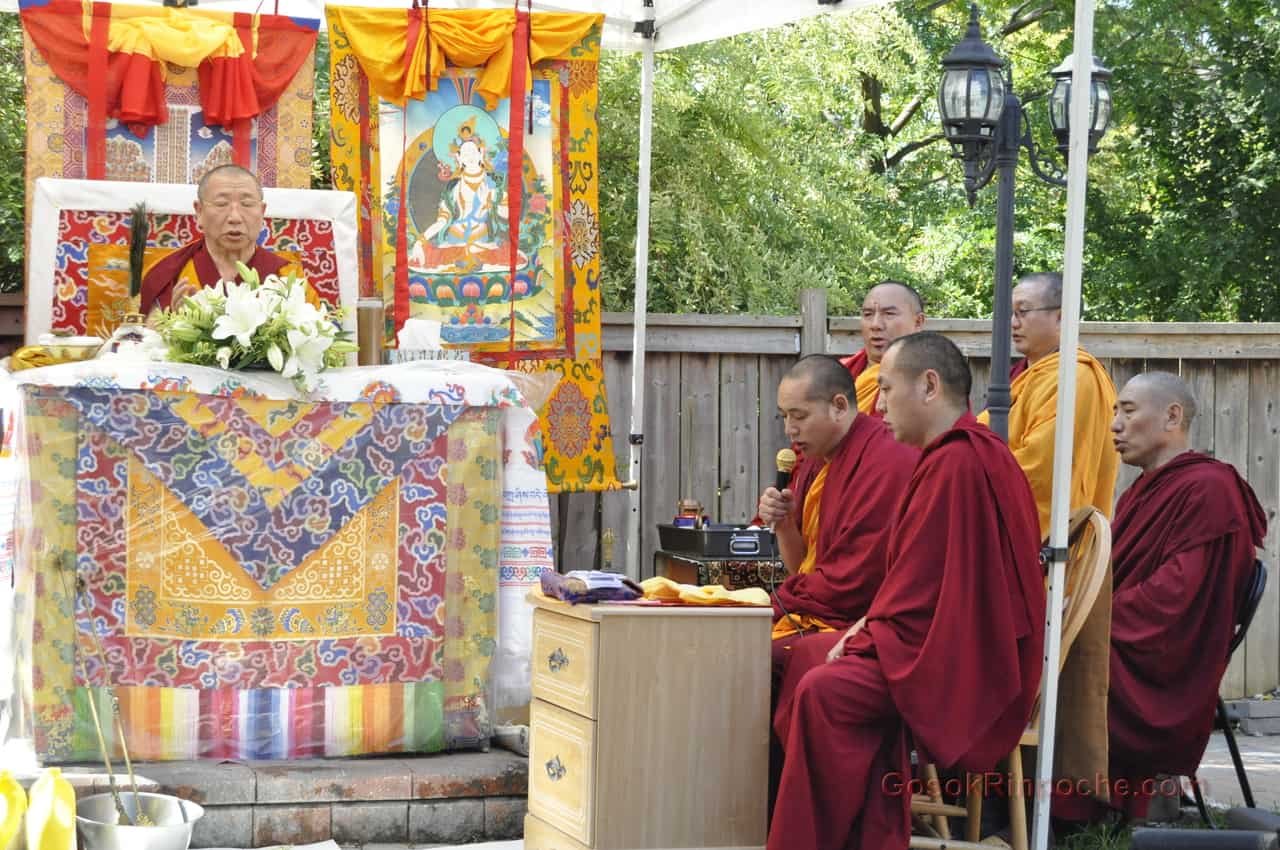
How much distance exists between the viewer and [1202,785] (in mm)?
5996

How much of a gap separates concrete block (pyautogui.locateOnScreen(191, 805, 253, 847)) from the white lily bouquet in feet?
4.12

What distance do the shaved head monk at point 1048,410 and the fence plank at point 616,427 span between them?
2056 mm

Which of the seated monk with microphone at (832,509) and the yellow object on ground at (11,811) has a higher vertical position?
the seated monk with microphone at (832,509)

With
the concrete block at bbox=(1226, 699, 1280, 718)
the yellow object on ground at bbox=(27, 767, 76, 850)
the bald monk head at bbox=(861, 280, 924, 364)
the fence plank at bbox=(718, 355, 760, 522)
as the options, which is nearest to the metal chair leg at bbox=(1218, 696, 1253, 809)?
the bald monk head at bbox=(861, 280, 924, 364)

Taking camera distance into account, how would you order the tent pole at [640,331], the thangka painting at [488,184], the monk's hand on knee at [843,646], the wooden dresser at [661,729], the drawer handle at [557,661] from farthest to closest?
1. the tent pole at [640,331]
2. the thangka painting at [488,184]
3. the drawer handle at [557,661]
4. the monk's hand on knee at [843,646]
5. the wooden dresser at [661,729]

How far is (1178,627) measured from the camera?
529cm

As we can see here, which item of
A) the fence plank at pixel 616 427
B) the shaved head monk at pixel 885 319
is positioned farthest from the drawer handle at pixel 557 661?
the fence plank at pixel 616 427

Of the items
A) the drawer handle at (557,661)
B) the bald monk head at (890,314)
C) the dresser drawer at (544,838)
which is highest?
the bald monk head at (890,314)

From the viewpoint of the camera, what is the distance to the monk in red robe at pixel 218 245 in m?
5.72

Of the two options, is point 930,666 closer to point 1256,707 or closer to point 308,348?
point 308,348

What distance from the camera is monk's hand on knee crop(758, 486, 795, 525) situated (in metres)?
5.12

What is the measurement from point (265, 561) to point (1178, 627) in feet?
9.49

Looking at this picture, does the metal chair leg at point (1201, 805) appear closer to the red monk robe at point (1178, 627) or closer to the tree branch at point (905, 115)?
the red monk robe at point (1178, 627)

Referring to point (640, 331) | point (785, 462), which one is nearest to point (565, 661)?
point (785, 462)
